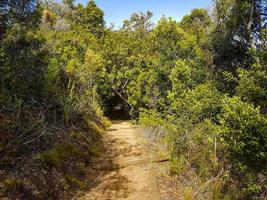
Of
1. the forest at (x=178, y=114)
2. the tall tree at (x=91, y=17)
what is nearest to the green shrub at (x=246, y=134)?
the forest at (x=178, y=114)

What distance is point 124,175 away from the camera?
28.5 feet

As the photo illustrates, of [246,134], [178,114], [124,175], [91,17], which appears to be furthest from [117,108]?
[246,134]

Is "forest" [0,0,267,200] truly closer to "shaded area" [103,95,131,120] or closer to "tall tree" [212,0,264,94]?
"tall tree" [212,0,264,94]

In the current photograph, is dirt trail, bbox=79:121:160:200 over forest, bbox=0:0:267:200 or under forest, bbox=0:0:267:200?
under

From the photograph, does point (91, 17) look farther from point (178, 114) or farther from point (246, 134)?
point (246, 134)

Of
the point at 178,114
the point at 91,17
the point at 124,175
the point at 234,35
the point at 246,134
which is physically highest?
the point at 91,17

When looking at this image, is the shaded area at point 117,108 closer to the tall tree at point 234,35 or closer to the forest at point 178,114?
the forest at point 178,114

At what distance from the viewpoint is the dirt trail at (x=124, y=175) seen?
24.2 feet

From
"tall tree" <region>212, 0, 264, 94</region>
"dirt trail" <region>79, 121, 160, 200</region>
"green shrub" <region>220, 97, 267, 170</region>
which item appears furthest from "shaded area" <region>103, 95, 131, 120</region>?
"green shrub" <region>220, 97, 267, 170</region>

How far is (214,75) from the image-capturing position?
10.8m

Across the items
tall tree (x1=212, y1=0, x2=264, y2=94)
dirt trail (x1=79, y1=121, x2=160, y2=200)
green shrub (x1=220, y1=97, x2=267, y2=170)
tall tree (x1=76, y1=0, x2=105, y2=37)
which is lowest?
dirt trail (x1=79, y1=121, x2=160, y2=200)

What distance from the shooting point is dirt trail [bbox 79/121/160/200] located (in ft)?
24.2

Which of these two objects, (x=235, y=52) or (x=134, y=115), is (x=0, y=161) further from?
(x=134, y=115)

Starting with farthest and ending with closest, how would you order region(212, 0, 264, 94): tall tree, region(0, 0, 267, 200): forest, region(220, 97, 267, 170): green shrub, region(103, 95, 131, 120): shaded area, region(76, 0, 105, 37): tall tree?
region(76, 0, 105, 37): tall tree, region(103, 95, 131, 120): shaded area, region(212, 0, 264, 94): tall tree, region(0, 0, 267, 200): forest, region(220, 97, 267, 170): green shrub
